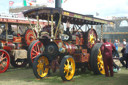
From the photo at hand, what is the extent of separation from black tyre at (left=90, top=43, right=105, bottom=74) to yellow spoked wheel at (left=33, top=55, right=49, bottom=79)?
153 centimetres

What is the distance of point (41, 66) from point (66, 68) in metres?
0.89

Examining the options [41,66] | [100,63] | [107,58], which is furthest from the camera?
[100,63]

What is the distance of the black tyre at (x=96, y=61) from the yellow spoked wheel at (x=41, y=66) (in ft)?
5.01

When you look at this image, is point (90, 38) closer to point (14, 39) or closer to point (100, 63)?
point (100, 63)

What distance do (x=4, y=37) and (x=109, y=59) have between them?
14.9 feet

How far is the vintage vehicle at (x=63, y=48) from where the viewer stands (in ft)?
17.9

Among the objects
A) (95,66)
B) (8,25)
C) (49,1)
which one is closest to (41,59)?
(95,66)

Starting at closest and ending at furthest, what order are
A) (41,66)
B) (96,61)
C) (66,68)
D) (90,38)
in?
(66,68) → (41,66) → (96,61) → (90,38)

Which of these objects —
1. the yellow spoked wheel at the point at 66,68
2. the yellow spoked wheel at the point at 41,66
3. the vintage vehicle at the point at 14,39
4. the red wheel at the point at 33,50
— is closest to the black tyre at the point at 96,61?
the yellow spoked wheel at the point at 66,68

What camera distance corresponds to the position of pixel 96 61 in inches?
247

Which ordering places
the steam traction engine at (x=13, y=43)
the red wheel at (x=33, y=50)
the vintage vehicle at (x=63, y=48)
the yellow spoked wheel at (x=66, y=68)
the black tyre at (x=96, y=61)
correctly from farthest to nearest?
1. the steam traction engine at (x=13, y=43)
2. the red wheel at (x=33, y=50)
3. the black tyre at (x=96, y=61)
4. the vintage vehicle at (x=63, y=48)
5. the yellow spoked wheel at (x=66, y=68)

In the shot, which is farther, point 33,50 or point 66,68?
point 33,50

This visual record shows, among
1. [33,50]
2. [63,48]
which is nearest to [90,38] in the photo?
[63,48]

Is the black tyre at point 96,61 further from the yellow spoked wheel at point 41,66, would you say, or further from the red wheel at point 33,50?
the red wheel at point 33,50
